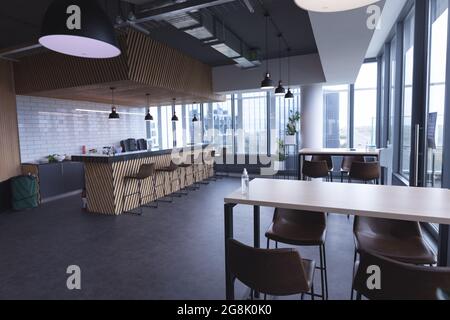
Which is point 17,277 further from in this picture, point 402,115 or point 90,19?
point 402,115

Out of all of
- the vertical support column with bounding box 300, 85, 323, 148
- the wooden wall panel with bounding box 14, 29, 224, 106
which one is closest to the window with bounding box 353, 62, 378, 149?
the vertical support column with bounding box 300, 85, 323, 148

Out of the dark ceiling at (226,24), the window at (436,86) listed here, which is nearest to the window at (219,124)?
the dark ceiling at (226,24)

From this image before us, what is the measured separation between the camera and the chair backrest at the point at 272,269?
1.33m

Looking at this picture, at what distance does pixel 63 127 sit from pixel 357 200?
A: 6.72 m

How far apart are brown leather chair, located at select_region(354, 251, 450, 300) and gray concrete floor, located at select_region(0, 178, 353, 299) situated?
1221 millimetres

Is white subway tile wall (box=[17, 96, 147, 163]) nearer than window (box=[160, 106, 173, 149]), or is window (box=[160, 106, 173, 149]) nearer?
white subway tile wall (box=[17, 96, 147, 163])

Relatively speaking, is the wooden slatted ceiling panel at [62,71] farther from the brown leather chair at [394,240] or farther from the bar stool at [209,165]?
the brown leather chair at [394,240]

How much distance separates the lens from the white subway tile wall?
→ 5797 mm

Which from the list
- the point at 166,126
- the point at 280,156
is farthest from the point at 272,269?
the point at 166,126

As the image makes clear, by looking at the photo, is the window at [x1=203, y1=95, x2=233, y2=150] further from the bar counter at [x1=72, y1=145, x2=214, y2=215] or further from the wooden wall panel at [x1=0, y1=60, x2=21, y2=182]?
the wooden wall panel at [x1=0, y1=60, x2=21, y2=182]

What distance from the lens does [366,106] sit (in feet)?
24.5

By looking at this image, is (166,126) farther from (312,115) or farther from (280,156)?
(312,115)
